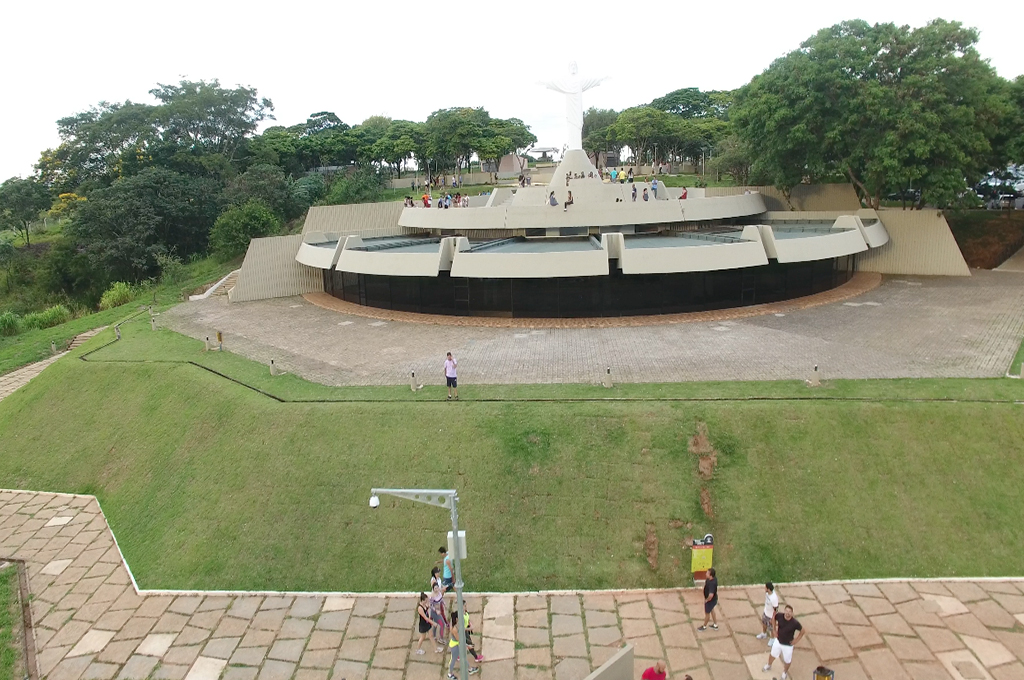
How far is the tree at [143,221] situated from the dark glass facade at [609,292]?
26.0 meters

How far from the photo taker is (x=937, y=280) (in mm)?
28734

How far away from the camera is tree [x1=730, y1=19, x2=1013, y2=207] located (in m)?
27.9

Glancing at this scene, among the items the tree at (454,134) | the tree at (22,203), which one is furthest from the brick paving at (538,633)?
the tree at (22,203)

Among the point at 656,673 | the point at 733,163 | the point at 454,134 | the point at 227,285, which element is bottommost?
the point at 656,673

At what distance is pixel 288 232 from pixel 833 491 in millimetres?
40746

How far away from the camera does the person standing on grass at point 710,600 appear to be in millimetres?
10109

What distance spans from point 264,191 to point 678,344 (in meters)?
38.0

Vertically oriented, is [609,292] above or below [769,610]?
above

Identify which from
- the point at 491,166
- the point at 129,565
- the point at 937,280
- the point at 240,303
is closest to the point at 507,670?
the point at 129,565

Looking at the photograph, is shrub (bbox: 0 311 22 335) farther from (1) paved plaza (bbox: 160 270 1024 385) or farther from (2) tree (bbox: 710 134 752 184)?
(2) tree (bbox: 710 134 752 184)

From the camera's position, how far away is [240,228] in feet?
124

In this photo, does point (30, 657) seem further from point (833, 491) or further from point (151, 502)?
point (833, 491)

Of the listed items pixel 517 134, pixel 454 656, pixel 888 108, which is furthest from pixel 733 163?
pixel 454 656

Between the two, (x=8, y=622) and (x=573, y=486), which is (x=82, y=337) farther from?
(x=573, y=486)
